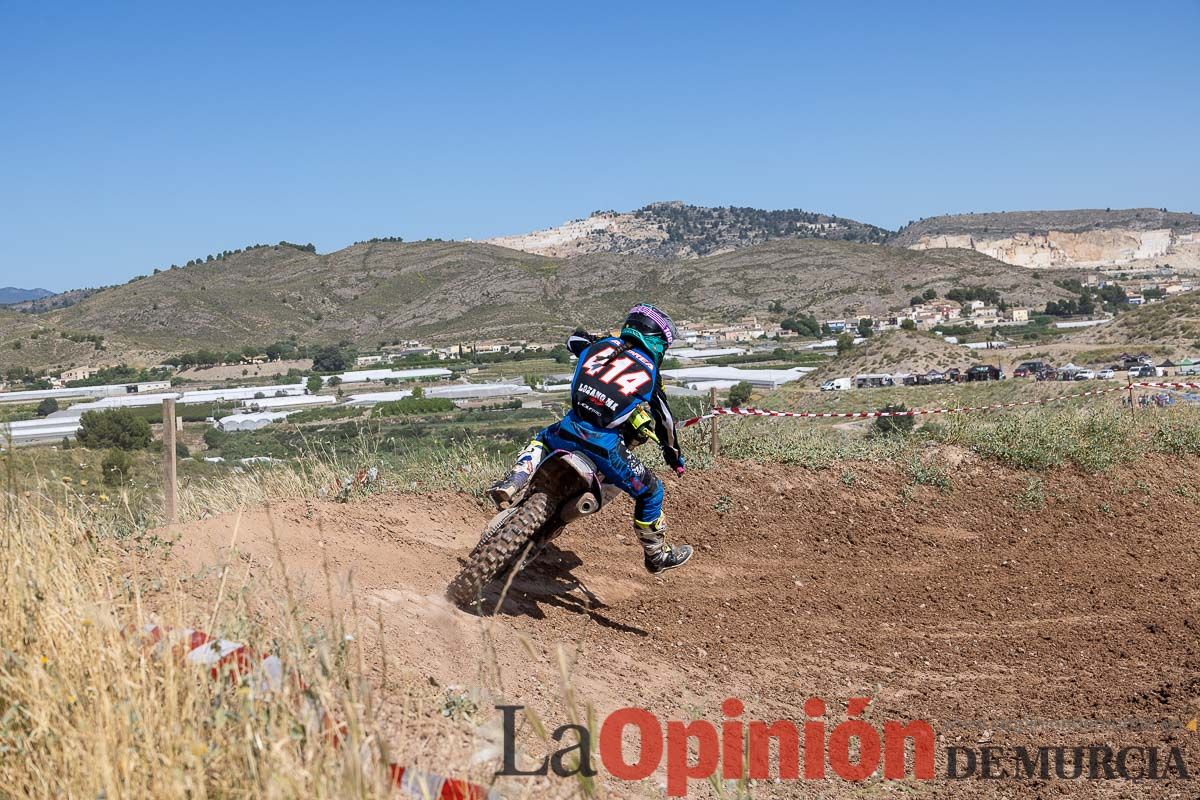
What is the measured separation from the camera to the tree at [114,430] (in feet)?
64.2

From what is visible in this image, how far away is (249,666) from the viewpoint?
3561 millimetres

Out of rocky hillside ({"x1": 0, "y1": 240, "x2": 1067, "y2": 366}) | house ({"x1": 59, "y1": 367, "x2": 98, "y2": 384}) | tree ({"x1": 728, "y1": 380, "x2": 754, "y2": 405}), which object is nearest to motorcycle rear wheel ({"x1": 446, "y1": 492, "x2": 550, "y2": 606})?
tree ({"x1": 728, "y1": 380, "x2": 754, "y2": 405})

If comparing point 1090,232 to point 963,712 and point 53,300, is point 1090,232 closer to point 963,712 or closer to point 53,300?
point 53,300

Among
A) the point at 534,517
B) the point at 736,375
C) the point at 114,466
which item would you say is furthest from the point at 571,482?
the point at 736,375

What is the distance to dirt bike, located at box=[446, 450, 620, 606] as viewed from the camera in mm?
6137

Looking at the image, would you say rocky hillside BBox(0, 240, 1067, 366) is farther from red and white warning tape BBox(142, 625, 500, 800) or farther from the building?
red and white warning tape BBox(142, 625, 500, 800)

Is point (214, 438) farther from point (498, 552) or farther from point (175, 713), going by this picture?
point (175, 713)

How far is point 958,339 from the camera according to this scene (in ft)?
228

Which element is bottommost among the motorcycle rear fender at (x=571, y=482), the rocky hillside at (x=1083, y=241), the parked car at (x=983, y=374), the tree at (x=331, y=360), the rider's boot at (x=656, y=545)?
the parked car at (x=983, y=374)

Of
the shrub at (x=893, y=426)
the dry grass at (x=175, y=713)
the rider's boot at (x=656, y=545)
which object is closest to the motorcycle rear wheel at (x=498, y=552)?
the rider's boot at (x=656, y=545)

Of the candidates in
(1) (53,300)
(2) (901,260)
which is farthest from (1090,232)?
(1) (53,300)

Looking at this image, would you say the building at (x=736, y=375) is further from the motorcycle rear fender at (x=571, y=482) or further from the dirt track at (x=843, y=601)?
the motorcycle rear fender at (x=571, y=482)

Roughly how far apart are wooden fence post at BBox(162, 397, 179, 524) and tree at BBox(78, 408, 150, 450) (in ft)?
39.1

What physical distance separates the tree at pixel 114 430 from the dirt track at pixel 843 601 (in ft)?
43.6
